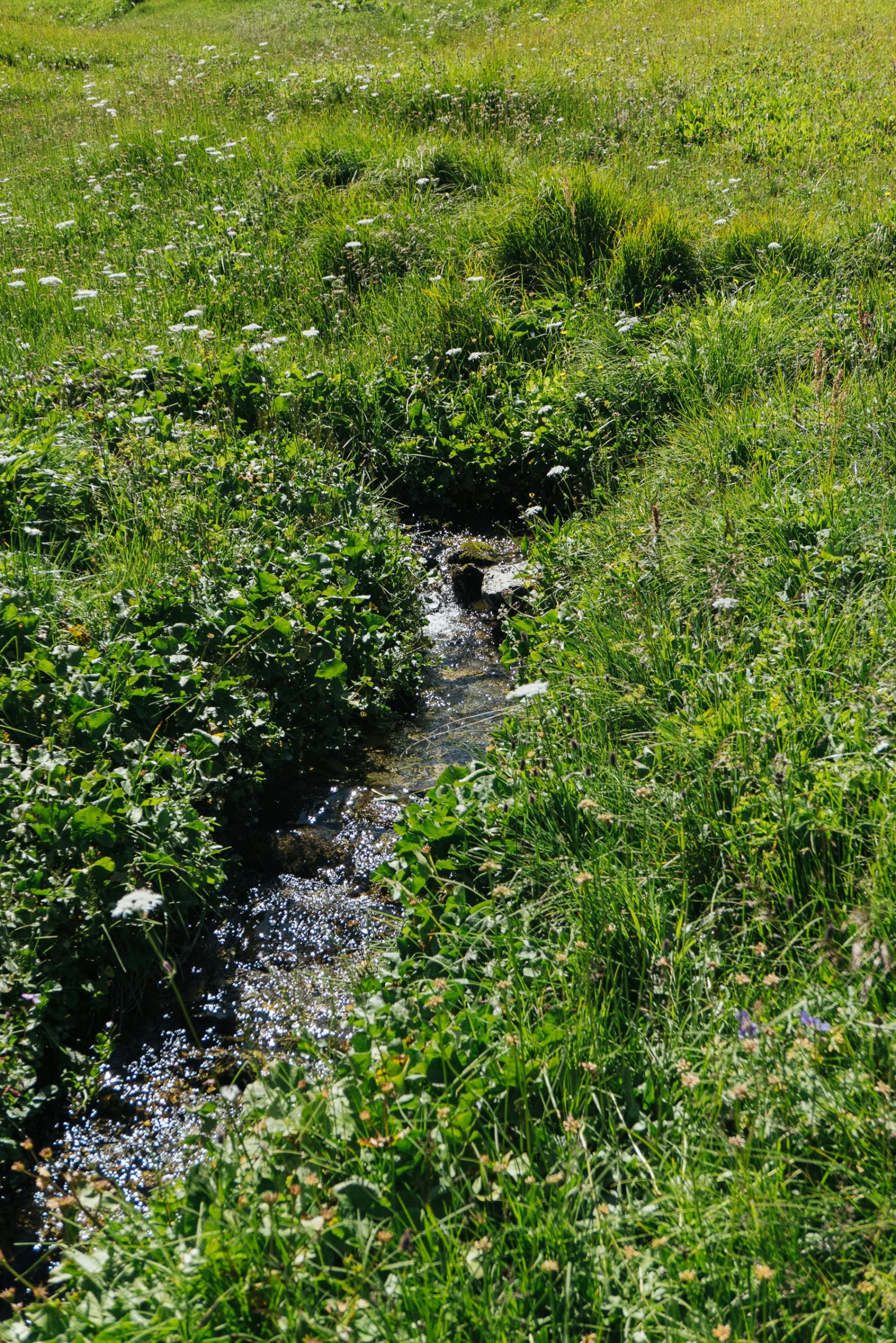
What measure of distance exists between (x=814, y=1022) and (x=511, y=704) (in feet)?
9.06

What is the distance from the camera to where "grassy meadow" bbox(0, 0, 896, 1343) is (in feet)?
6.61

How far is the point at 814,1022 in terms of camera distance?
6.95ft

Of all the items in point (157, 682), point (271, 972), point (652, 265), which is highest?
point (652, 265)

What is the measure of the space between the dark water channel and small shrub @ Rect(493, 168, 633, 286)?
402cm

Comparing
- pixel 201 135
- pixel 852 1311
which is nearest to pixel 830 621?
pixel 852 1311

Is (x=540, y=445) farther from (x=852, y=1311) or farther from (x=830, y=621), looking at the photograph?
(x=852, y=1311)

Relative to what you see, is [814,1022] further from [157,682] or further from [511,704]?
[157,682]

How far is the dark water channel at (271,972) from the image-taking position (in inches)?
119

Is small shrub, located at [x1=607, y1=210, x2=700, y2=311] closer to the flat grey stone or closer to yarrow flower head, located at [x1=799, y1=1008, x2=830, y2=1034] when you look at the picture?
the flat grey stone

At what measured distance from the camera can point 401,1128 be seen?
224cm

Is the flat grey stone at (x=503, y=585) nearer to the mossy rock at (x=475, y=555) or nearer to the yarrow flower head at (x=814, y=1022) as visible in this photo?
the mossy rock at (x=475, y=555)

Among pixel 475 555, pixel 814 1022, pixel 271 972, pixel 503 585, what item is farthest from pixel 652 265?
pixel 814 1022

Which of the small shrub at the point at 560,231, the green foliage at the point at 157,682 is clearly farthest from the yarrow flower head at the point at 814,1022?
the small shrub at the point at 560,231

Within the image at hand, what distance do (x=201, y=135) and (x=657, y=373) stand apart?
7621mm
